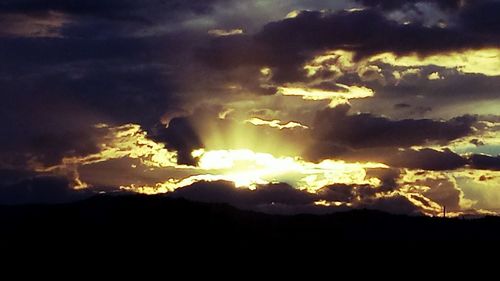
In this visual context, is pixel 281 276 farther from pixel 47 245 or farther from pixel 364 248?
pixel 47 245

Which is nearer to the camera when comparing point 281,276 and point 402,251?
point 281,276

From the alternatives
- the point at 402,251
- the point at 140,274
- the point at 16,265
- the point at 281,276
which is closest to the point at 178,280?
the point at 140,274

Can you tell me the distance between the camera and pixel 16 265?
188 meters

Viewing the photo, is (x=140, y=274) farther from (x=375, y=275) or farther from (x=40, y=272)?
(x=375, y=275)

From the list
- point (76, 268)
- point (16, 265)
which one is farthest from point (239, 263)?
point (16, 265)

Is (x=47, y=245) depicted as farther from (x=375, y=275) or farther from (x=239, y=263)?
(x=375, y=275)

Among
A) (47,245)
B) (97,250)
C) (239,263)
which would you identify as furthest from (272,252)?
(47,245)

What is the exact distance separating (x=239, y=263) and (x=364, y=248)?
94.1 feet

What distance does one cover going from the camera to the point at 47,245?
19900 cm

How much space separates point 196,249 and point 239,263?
12089mm

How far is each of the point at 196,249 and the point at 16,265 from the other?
125 ft

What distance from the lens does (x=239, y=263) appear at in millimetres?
189125

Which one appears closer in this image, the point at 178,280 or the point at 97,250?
the point at 178,280

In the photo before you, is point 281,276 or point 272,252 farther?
point 272,252
